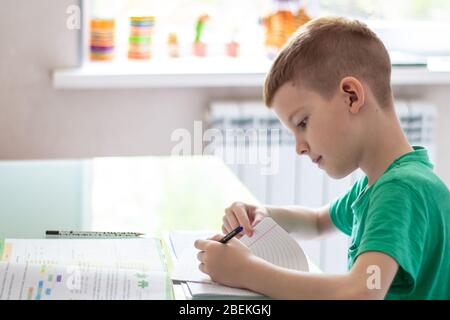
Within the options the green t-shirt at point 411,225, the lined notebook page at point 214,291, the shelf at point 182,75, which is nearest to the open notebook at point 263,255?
the lined notebook page at point 214,291

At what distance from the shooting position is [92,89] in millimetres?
2414

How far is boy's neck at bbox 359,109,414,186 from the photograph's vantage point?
1232 millimetres

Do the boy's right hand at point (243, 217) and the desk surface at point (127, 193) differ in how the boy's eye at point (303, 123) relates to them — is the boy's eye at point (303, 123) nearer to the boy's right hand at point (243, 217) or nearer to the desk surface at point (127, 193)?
the boy's right hand at point (243, 217)

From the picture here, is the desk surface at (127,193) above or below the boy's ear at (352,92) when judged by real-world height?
below

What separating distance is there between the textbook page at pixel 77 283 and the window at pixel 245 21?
1442 millimetres

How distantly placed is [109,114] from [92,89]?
90 mm

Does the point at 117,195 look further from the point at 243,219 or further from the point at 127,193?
the point at 243,219

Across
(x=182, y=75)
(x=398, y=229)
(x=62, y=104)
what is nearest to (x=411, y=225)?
(x=398, y=229)

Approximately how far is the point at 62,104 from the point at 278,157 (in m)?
0.66

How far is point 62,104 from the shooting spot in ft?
7.86

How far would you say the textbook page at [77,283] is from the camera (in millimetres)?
1072

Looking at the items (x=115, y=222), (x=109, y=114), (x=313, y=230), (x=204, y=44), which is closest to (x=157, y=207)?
(x=115, y=222)

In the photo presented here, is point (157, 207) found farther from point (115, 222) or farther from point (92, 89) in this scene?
point (92, 89)

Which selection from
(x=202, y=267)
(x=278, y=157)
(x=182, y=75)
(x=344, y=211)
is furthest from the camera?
(x=278, y=157)
